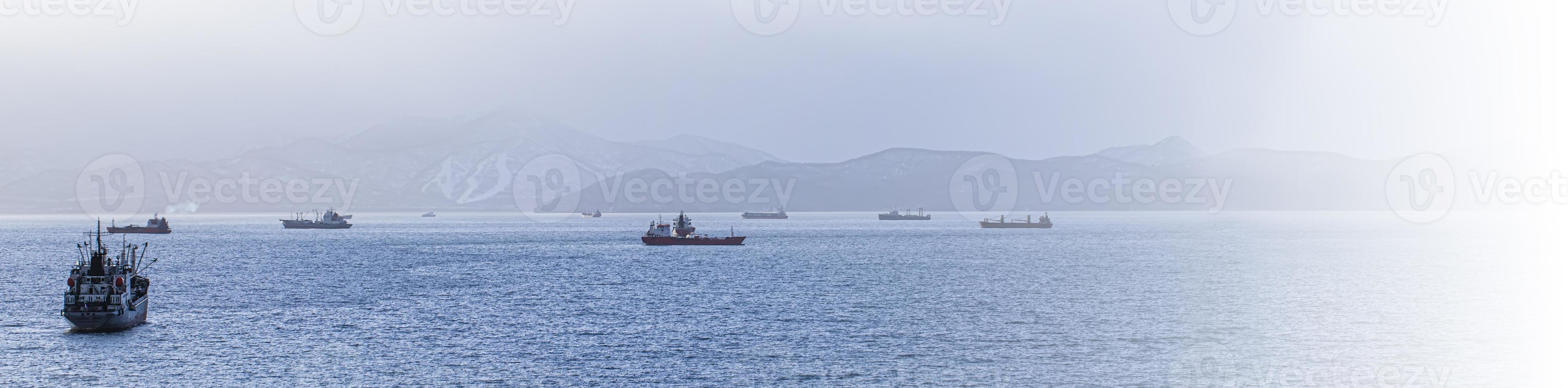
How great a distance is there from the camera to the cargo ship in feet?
568

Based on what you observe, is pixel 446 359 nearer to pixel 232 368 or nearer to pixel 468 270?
pixel 232 368

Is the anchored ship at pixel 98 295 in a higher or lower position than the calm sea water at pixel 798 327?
higher

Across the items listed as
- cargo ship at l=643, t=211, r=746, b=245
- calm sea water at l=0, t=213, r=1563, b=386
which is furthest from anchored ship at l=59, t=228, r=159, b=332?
cargo ship at l=643, t=211, r=746, b=245

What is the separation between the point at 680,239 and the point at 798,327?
110 metres

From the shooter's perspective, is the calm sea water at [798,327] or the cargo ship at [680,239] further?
the cargo ship at [680,239]

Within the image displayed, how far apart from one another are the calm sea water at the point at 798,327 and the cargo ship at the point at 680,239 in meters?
45.7

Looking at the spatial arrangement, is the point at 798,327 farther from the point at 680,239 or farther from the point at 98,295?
the point at 680,239

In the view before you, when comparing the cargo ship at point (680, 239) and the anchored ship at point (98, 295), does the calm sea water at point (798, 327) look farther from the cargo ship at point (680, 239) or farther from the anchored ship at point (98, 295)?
the cargo ship at point (680, 239)

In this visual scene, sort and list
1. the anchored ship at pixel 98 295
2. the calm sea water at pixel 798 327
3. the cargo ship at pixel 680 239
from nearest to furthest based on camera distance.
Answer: the calm sea water at pixel 798 327 → the anchored ship at pixel 98 295 → the cargo ship at pixel 680 239

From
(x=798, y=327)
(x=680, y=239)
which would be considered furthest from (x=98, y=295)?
(x=680, y=239)

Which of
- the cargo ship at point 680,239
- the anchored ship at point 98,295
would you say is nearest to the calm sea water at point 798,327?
the anchored ship at point 98,295

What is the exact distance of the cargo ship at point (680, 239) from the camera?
17300 cm

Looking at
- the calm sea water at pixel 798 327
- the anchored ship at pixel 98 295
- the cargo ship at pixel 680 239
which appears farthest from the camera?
the cargo ship at pixel 680 239

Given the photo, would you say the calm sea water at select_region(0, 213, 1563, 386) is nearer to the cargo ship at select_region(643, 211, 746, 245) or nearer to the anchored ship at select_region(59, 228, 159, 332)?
the anchored ship at select_region(59, 228, 159, 332)
